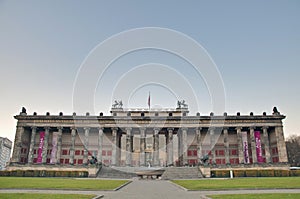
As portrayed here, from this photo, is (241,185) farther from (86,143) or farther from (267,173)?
(86,143)

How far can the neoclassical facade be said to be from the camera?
6053 cm

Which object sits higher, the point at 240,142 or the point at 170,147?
the point at 240,142

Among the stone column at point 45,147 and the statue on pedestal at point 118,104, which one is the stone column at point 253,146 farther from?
the stone column at point 45,147

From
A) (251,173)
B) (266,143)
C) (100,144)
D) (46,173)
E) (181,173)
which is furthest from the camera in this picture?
(100,144)

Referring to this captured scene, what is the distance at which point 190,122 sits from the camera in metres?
62.1

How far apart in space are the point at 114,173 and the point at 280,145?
4175cm

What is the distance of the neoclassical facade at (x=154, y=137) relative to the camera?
60.5 meters

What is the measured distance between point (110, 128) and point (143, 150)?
34.3ft

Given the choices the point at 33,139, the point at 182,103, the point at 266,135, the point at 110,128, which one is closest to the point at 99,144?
the point at 110,128

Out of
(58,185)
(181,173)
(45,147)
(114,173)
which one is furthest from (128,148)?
(58,185)

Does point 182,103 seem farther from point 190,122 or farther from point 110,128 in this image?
point 110,128

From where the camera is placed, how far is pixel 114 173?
45438mm

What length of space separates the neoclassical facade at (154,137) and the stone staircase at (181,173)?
1462 centimetres

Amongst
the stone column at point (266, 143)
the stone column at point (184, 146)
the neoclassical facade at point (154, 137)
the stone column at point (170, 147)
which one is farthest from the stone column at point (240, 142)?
the stone column at point (170, 147)
